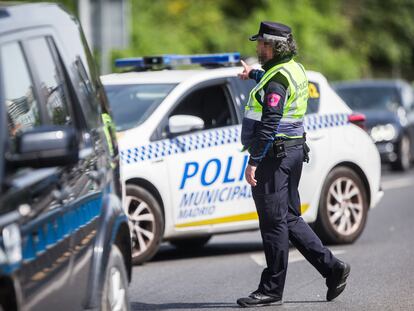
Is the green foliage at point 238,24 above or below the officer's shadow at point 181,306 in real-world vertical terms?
below

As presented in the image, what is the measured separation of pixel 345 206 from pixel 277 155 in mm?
3637

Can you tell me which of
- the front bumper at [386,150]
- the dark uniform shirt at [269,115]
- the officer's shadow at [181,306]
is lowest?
the front bumper at [386,150]

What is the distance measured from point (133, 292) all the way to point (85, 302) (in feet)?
11.7

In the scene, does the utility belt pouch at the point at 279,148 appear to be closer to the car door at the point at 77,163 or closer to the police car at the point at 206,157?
the car door at the point at 77,163

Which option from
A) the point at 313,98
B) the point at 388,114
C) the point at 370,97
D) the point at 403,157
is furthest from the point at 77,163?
the point at 370,97

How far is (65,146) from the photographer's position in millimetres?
4539

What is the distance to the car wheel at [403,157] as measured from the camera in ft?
73.3

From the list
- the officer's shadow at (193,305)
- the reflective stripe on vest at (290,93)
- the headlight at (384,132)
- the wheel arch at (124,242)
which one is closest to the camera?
the wheel arch at (124,242)

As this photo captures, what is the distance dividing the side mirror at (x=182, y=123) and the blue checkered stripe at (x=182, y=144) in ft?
0.27

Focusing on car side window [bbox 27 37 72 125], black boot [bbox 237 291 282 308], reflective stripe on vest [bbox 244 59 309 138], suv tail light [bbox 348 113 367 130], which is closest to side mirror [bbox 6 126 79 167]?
car side window [bbox 27 37 72 125]

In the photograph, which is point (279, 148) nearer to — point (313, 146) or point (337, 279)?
point (337, 279)

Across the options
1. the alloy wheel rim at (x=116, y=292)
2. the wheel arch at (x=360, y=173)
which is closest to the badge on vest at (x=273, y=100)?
the alloy wheel rim at (x=116, y=292)

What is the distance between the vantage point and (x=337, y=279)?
25.7 feet

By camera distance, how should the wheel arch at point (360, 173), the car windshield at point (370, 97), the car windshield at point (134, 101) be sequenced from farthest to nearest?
1. the car windshield at point (370, 97)
2. the wheel arch at point (360, 173)
3. the car windshield at point (134, 101)
